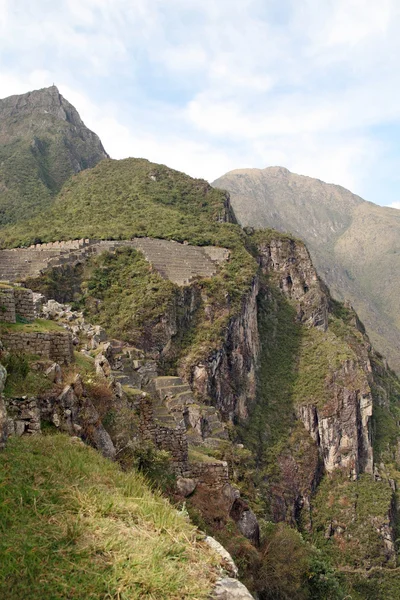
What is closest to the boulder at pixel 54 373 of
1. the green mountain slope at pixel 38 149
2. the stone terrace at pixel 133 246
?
the stone terrace at pixel 133 246

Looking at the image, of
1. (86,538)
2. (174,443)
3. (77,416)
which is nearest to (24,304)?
(77,416)

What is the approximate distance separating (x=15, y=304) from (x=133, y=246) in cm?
3923

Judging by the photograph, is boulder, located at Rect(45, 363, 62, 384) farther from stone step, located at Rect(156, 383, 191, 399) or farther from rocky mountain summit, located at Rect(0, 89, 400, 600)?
stone step, located at Rect(156, 383, 191, 399)

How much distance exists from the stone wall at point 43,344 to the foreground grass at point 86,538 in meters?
2.46

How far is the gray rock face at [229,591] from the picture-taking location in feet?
11.3

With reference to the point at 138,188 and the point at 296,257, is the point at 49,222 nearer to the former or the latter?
the point at 138,188

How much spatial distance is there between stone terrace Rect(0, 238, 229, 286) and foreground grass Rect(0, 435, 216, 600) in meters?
34.7

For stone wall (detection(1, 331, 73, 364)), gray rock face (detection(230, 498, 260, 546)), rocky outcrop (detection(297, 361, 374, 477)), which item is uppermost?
stone wall (detection(1, 331, 73, 364))

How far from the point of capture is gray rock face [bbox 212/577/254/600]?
3430 millimetres

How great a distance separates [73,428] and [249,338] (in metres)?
47.7

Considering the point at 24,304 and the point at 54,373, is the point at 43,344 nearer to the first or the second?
the point at 54,373

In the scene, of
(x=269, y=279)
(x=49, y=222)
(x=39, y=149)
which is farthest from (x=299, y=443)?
(x=39, y=149)

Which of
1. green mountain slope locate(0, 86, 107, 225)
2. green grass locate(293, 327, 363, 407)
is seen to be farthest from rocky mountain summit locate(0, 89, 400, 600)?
green mountain slope locate(0, 86, 107, 225)

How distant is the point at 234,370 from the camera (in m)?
49.2
